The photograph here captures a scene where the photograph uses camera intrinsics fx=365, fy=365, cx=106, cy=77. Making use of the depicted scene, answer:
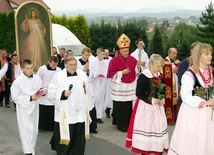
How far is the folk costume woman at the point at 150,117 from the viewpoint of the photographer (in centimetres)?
603

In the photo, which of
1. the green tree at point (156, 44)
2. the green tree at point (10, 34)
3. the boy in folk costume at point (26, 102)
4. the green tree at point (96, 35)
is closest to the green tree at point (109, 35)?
the green tree at point (96, 35)

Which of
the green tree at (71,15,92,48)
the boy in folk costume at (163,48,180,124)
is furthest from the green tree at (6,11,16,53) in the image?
the boy in folk costume at (163,48,180,124)

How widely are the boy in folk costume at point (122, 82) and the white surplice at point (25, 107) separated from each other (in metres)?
2.31

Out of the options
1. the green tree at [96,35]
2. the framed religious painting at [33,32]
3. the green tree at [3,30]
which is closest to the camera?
the framed religious painting at [33,32]

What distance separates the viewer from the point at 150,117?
605 cm

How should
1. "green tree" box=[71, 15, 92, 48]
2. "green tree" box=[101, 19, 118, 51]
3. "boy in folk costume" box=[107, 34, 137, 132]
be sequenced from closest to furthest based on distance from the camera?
1. "boy in folk costume" box=[107, 34, 137, 132]
2. "green tree" box=[71, 15, 92, 48]
3. "green tree" box=[101, 19, 118, 51]

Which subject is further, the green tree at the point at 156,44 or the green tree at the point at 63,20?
the green tree at the point at 156,44

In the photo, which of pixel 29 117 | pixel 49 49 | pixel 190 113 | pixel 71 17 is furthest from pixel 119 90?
pixel 71 17

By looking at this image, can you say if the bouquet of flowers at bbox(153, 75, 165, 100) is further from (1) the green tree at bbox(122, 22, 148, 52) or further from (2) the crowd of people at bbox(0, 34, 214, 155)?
(1) the green tree at bbox(122, 22, 148, 52)

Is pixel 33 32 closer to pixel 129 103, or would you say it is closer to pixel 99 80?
pixel 99 80

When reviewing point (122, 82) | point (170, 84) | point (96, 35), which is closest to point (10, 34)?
point (96, 35)

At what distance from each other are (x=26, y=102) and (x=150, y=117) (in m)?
2.20

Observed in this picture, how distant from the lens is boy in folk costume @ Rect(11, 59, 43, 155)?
649 cm

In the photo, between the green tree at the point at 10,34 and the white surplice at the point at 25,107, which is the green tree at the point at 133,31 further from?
the white surplice at the point at 25,107
